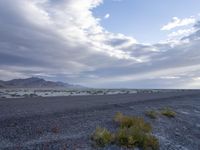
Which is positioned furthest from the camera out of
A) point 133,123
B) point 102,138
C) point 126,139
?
point 133,123

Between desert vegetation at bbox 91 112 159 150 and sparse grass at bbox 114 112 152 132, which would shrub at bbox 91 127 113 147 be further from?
sparse grass at bbox 114 112 152 132

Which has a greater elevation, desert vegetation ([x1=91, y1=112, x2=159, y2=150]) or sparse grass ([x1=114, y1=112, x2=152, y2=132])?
sparse grass ([x1=114, y1=112, x2=152, y2=132])

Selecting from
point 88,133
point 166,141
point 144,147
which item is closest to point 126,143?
point 144,147

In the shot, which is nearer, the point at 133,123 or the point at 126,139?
the point at 126,139

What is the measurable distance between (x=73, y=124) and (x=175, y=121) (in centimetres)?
848

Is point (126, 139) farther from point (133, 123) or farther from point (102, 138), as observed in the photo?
point (133, 123)

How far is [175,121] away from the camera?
2028 cm

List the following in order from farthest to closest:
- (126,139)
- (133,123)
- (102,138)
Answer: (133,123) → (126,139) → (102,138)

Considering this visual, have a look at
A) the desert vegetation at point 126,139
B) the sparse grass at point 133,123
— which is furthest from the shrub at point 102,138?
the sparse grass at point 133,123

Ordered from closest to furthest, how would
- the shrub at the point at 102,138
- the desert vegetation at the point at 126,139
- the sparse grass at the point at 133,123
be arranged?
the shrub at the point at 102,138 → the desert vegetation at the point at 126,139 → the sparse grass at the point at 133,123

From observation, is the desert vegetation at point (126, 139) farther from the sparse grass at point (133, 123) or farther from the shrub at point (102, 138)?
the sparse grass at point (133, 123)

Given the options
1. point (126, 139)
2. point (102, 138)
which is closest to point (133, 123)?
point (126, 139)

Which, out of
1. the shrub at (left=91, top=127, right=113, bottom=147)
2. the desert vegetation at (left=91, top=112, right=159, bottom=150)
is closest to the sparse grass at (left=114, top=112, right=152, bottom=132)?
the desert vegetation at (left=91, top=112, right=159, bottom=150)

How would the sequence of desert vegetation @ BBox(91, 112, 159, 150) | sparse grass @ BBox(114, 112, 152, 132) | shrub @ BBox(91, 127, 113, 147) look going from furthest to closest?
sparse grass @ BBox(114, 112, 152, 132)
desert vegetation @ BBox(91, 112, 159, 150)
shrub @ BBox(91, 127, 113, 147)
